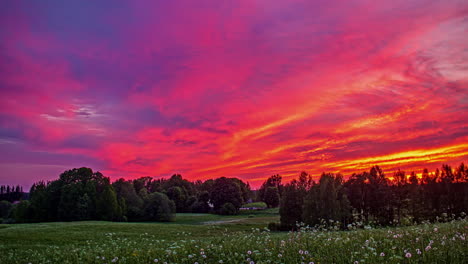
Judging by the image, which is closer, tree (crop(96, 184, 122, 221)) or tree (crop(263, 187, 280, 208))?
tree (crop(96, 184, 122, 221))

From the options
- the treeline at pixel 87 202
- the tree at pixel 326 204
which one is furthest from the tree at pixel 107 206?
the tree at pixel 326 204

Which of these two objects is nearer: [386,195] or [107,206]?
[386,195]

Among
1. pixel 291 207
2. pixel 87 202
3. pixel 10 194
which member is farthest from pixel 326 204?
pixel 10 194

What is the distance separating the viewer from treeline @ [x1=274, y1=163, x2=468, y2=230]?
172ft

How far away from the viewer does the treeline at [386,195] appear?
5228 cm

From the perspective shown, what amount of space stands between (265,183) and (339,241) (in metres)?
147

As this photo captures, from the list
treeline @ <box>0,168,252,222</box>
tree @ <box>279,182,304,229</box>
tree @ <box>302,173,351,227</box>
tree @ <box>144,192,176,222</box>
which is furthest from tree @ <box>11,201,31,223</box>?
tree @ <box>302,173,351,227</box>

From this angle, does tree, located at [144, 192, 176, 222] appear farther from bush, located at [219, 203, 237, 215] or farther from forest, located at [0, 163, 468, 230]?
bush, located at [219, 203, 237, 215]

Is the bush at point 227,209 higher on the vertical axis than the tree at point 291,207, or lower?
lower

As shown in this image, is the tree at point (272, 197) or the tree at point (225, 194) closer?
the tree at point (225, 194)

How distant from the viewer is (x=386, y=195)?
55.0 meters

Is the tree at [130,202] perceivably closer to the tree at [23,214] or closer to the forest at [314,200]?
the forest at [314,200]

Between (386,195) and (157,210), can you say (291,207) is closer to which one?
(386,195)

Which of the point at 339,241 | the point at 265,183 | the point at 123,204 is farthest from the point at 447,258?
the point at 265,183
